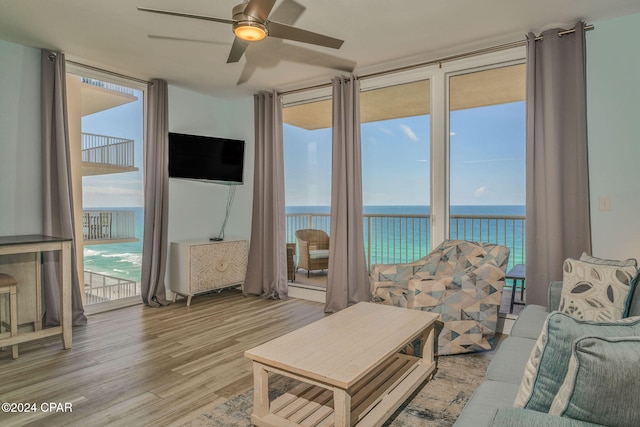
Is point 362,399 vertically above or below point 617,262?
below

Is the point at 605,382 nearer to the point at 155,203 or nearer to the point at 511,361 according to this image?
the point at 511,361

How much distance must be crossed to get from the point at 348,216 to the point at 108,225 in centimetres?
266

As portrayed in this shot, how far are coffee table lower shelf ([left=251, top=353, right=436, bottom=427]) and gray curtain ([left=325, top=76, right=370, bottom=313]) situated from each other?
62.0 inches

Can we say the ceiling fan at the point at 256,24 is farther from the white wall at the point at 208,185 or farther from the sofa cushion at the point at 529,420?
the white wall at the point at 208,185

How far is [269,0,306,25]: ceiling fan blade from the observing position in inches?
105

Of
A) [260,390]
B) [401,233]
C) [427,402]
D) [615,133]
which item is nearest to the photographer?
[260,390]

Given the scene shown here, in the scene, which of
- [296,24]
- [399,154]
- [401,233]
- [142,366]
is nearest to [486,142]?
[399,154]

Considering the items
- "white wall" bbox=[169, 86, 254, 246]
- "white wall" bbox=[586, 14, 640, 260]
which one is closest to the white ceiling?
"white wall" bbox=[586, 14, 640, 260]

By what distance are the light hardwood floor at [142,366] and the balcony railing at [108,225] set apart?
834mm

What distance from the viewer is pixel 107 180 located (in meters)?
4.19

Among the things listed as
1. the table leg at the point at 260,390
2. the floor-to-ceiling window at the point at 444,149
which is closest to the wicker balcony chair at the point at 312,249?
the floor-to-ceiling window at the point at 444,149

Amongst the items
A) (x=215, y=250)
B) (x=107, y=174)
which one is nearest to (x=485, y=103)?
(x=215, y=250)

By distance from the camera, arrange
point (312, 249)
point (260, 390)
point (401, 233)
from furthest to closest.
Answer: point (312, 249)
point (401, 233)
point (260, 390)

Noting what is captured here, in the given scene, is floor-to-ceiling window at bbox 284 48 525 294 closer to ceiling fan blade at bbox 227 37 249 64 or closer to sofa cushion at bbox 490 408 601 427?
ceiling fan blade at bbox 227 37 249 64
